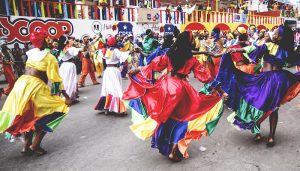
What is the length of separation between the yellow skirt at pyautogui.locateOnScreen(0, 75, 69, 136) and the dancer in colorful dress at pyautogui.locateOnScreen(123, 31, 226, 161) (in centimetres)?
129

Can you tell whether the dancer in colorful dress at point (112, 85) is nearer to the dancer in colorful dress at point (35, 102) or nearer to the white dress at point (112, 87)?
the white dress at point (112, 87)

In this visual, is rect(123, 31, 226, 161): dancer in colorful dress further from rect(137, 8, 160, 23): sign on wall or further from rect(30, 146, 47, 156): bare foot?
rect(137, 8, 160, 23): sign on wall

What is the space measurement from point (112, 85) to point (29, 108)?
272cm

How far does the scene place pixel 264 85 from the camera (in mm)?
4480

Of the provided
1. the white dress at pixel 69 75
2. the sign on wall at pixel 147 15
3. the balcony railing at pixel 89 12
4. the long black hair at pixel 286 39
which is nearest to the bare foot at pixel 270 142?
the long black hair at pixel 286 39

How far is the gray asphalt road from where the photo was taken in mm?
4008

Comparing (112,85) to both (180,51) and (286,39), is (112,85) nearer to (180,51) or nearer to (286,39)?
(180,51)

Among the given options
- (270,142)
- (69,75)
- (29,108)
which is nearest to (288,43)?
(270,142)

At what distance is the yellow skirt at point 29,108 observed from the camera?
4.11m

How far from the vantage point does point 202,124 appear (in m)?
4.04

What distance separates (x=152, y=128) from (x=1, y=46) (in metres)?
9.11

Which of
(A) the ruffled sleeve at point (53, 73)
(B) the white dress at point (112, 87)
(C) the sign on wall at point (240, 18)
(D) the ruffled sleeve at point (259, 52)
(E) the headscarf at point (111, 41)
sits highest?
(C) the sign on wall at point (240, 18)

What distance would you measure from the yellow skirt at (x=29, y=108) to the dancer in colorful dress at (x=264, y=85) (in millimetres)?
2422

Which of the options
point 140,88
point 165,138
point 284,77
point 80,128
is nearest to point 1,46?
point 80,128
